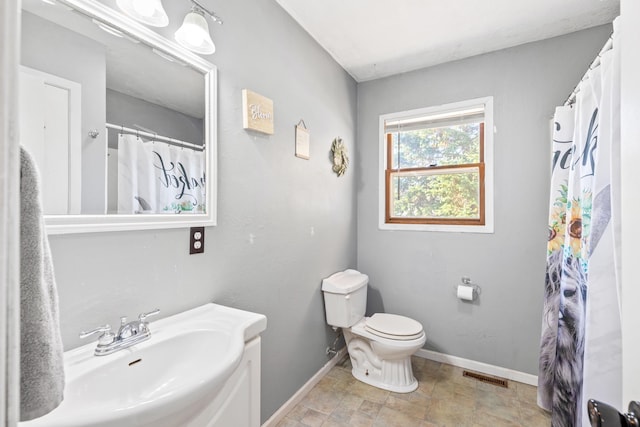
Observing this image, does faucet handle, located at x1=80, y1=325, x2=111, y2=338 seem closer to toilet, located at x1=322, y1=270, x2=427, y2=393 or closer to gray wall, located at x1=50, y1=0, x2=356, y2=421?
gray wall, located at x1=50, y1=0, x2=356, y2=421

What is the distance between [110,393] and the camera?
2.88 ft

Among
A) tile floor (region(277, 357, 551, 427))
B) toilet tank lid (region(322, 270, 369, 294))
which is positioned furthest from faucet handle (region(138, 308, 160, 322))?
toilet tank lid (region(322, 270, 369, 294))

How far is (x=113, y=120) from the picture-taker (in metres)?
1.06

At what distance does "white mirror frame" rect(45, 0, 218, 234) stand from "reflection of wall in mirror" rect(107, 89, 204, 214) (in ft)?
0.17

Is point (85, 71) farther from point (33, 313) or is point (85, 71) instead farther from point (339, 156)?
point (339, 156)

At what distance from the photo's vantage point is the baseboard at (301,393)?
5.74 feet

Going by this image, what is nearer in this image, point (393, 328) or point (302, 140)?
point (302, 140)

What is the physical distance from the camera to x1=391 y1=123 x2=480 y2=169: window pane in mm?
2438

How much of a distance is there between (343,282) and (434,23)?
6.22ft

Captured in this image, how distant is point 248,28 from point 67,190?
1.19 meters

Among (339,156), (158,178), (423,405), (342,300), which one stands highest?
(339,156)

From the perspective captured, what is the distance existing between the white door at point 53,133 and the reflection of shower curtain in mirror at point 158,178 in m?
0.14

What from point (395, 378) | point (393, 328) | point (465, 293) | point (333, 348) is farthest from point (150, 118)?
point (465, 293)

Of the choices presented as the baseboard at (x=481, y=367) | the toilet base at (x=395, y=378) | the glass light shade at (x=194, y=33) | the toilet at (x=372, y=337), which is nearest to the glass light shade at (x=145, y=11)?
the glass light shade at (x=194, y=33)
